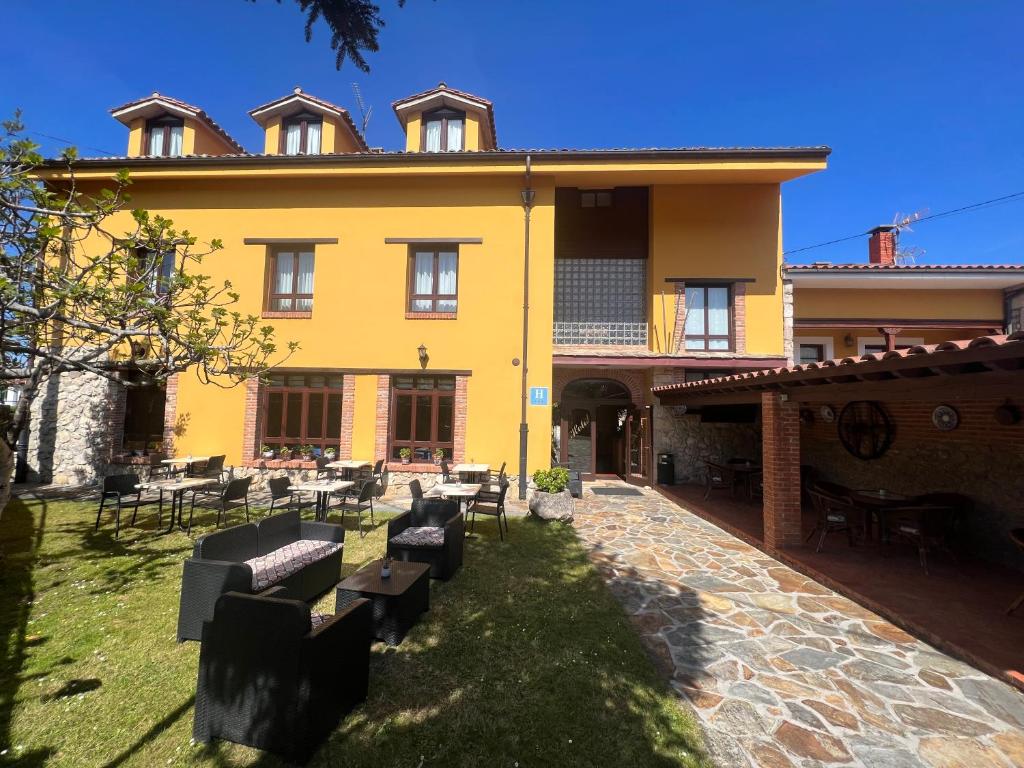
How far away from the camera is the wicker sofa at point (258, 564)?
12.6 ft

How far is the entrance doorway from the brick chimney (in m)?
10.3

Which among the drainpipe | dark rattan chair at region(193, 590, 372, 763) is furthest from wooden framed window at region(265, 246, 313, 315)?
dark rattan chair at region(193, 590, 372, 763)

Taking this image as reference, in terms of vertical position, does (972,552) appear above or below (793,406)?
below

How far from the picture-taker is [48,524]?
7355 millimetres

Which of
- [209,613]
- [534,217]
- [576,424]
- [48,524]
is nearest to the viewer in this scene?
[209,613]

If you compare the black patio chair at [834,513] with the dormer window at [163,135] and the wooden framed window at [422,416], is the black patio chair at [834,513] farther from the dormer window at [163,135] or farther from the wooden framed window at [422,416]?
the dormer window at [163,135]

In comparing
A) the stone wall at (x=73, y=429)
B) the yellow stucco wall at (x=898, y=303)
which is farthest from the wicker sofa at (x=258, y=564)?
the yellow stucco wall at (x=898, y=303)

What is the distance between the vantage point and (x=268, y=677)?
2662 millimetres

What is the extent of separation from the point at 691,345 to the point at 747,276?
2589 mm

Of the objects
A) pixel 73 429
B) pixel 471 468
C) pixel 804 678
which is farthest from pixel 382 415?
pixel 804 678

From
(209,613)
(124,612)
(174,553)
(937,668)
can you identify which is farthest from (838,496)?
(174,553)

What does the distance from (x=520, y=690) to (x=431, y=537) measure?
102 inches

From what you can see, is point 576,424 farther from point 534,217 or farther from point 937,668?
point 937,668

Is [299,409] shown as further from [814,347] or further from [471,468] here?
[814,347]
